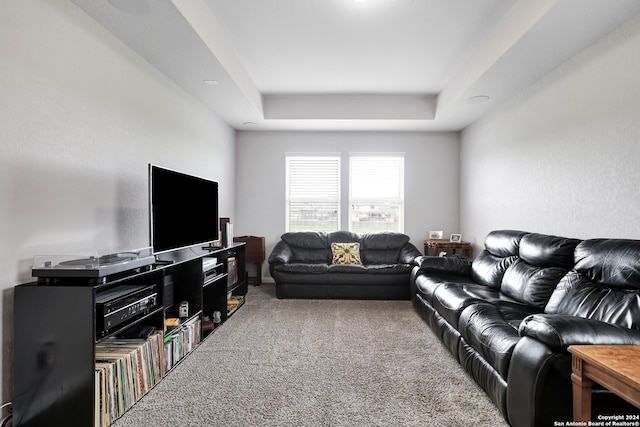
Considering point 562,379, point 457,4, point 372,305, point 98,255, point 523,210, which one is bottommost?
point 372,305

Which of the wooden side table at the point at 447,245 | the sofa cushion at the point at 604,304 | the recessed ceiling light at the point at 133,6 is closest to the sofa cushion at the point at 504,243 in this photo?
the sofa cushion at the point at 604,304

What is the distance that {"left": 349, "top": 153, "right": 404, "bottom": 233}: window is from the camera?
19.1ft

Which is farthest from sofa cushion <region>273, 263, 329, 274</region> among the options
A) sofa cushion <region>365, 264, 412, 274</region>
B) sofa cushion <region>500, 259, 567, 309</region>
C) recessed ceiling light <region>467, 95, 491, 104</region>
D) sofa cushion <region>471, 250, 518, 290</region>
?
recessed ceiling light <region>467, 95, 491, 104</region>

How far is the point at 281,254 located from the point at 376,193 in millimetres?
1947

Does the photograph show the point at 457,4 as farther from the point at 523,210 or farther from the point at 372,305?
the point at 372,305

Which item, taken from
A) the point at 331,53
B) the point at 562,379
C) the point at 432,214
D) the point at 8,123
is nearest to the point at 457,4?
the point at 331,53

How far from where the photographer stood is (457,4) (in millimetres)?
2725

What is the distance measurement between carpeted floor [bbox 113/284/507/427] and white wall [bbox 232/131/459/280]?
7.68ft

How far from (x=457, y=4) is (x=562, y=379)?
2.62 meters

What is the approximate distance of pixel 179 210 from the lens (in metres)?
3.00

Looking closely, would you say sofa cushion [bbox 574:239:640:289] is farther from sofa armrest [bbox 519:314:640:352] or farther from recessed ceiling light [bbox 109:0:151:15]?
recessed ceiling light [bbox 109:0:151:15]

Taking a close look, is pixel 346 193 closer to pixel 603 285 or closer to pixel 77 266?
pixel 603 285

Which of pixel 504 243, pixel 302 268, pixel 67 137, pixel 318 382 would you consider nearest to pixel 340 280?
pixel 302 268

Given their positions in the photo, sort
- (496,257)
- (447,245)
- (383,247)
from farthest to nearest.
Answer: (383,247) < (447,245) < (496,257)
